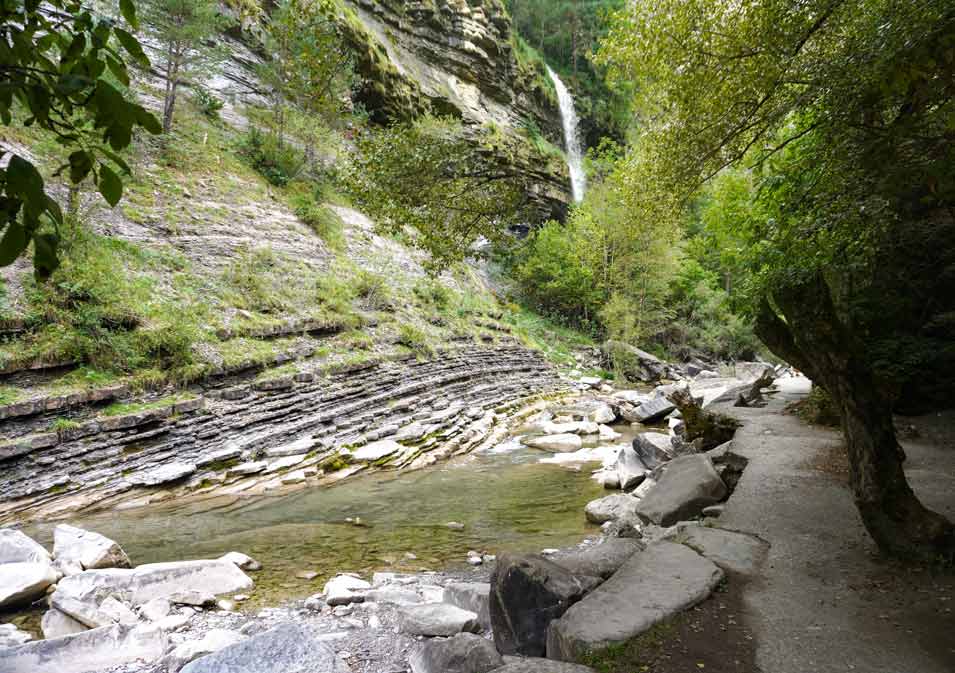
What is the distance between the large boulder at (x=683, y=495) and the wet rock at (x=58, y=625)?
547 centimetres

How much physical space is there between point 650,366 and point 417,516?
19334 millimetres

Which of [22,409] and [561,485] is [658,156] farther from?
[22,409]

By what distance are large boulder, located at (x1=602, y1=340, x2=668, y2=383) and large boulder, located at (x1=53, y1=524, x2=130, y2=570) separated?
20.4 metres

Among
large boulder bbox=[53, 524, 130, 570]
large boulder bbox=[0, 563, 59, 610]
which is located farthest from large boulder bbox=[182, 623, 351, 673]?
large boulder bbox=[53, 524, 130, 570]

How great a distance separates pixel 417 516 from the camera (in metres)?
7.52

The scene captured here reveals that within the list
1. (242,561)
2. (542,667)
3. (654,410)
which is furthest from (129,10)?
(654,410)

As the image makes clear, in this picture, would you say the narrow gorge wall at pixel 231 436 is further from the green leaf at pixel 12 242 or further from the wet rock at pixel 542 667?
the green leaf at pixel 12 242

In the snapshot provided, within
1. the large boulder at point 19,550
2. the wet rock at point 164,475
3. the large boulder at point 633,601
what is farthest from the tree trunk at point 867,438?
the wet rock at point 164,475

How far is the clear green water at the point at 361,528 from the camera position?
5930 mm

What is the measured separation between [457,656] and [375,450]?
714 centimetres

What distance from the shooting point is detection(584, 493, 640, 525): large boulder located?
685cm

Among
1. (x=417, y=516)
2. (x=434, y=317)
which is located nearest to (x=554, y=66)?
(x=434, y=317)

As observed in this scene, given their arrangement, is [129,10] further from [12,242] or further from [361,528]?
[361,528]

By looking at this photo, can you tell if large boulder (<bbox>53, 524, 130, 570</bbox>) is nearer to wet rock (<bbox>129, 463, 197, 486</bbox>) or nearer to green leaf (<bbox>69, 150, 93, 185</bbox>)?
wet rock (<bbox>129, 463, 197, 486</bbox>)
